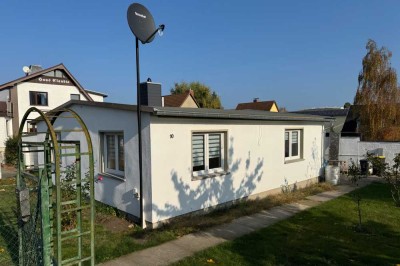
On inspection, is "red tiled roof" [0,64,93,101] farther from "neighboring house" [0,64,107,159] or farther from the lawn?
the lawn

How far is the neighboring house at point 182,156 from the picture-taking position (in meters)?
7.16

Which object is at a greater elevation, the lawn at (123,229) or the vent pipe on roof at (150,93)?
the vent pipe on roof at (150,93)

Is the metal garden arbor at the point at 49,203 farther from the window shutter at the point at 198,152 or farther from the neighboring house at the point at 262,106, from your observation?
the neighboring house at the point at 262,106

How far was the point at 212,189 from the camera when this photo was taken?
840 centimetres

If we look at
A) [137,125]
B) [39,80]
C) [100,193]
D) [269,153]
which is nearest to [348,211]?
[269,153]

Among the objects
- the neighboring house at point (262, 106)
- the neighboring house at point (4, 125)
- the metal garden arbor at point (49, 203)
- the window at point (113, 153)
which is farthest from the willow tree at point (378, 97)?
the neighboring house at point (4, 125)

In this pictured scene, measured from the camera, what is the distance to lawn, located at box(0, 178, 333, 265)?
5766 mm

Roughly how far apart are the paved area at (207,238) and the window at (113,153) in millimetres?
3028

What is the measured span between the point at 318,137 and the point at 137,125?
9.20 metres

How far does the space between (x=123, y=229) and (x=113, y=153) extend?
241cm

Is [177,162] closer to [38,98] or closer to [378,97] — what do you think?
[378,97]

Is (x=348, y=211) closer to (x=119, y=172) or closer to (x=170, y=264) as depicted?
(x=170, y=264)

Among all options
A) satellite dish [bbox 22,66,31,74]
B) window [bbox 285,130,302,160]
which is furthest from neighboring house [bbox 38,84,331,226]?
satellite dish [bbox 22,66,31,74]

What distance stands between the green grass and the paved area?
271mm
